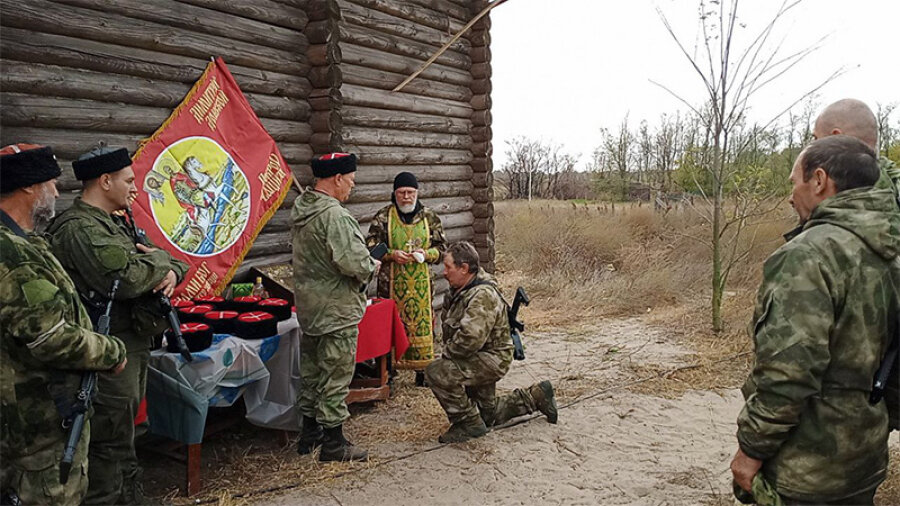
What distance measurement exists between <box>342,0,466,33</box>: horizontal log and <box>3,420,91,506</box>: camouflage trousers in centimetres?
612

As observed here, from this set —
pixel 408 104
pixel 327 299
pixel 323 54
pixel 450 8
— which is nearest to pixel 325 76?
pixel 323 54

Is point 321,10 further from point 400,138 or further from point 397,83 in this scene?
point 400,138

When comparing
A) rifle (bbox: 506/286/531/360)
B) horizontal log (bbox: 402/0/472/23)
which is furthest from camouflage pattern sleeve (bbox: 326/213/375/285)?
horizontal log (bbox: 402/0/472/23)

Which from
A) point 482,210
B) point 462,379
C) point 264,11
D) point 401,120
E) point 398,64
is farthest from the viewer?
point 482,210

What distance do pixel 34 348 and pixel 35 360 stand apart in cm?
11

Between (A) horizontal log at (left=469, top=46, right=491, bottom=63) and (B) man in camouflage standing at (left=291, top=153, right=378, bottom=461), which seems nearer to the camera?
(B) man in camouflage standing at (left=291, top=153, right=378, bottom=461)

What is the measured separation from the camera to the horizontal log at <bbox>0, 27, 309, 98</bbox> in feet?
14.7

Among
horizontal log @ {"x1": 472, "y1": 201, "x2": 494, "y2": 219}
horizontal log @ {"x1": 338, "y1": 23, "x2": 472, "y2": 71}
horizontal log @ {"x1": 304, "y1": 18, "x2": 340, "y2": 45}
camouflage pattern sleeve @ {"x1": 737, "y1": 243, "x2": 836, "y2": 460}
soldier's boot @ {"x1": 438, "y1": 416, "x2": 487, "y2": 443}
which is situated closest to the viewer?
camouflage pattern sleeve @ {"x1": 737, "y1": 243, "x2": 836, "y2": 460}

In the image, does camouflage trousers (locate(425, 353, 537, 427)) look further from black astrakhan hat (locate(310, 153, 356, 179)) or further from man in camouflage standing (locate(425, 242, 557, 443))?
black astrakhan hat (locate(310, 153, 356, 179))

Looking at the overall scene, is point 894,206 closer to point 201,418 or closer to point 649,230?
point 201,418

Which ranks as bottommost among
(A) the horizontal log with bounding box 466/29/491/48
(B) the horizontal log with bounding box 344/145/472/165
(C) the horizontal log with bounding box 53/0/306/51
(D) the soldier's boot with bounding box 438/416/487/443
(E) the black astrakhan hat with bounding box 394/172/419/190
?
(D) the soldier's boot with bounding box 438/416/487/443

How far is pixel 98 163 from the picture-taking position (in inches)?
141

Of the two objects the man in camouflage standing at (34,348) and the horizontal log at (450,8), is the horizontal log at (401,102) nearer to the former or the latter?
the horizontal log at (450,8)

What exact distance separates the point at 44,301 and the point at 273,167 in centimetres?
377
